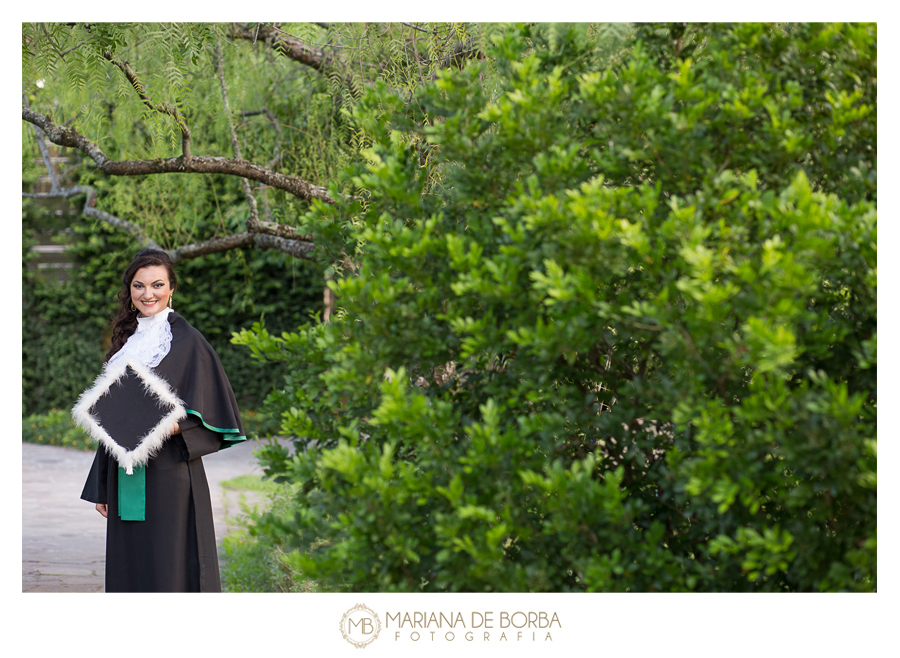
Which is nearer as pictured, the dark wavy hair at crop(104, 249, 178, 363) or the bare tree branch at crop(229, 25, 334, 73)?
the dark wavy hair at crop(104, 249, 178, 363)

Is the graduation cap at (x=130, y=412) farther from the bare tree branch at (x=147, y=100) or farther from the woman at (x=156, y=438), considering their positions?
the bare tree branch at (x=147, y=100)

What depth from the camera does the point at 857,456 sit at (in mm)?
1531

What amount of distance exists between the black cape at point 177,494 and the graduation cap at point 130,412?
0.05 meters

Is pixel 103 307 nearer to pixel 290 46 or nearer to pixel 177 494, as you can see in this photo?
pixel 290 46

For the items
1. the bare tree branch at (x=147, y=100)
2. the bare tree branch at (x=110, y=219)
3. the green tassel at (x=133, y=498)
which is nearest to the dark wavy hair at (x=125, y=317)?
the green tassel at (x=133, y=498)

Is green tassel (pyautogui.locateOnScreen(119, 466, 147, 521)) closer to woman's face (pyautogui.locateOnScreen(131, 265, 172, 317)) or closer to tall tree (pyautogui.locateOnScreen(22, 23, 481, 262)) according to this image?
woman's face (pyautogui.locateOnScreen(131, 265, 172, 317))

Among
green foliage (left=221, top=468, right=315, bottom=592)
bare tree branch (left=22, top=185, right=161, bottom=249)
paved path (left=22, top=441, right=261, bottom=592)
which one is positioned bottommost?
paved path (left=22, top=441, right=261, bottom=592)

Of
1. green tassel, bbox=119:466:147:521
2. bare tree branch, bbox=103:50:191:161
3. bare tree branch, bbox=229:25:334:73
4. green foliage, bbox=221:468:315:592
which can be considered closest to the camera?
green tassel, bbox=119:466:147:521

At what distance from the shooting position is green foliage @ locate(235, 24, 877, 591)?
1529 mm

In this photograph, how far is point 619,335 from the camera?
5.48ft

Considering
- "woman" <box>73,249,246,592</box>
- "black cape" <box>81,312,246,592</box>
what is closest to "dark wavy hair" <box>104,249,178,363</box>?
"woman" <box>73,249,246,592</box>
